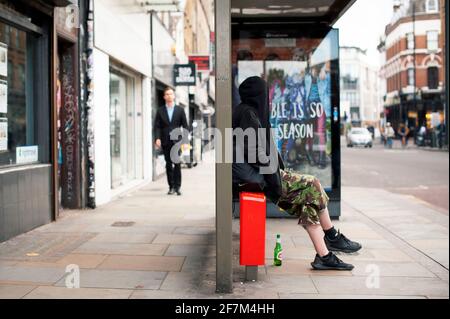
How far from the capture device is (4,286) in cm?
429

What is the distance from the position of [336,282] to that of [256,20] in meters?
4.30

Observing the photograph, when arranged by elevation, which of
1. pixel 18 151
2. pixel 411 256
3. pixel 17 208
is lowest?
pixel 411 256

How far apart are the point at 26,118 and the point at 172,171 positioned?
14.4 ft

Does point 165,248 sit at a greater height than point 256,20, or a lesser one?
lesser

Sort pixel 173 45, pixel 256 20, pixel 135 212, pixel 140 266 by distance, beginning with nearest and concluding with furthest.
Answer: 1. pixel 140 266
2. pixel 256 20
3. pixel 135 212
4. pixel 173 45

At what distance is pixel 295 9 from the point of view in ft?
23.5

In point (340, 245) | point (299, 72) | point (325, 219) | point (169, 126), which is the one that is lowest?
point (340, 245)

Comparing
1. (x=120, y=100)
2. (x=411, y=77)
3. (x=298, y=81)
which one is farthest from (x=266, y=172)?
(x=411, y=77)

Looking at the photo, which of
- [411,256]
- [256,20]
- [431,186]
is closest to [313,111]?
[256,20]

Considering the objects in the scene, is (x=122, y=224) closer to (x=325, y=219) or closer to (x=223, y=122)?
(x=325, y=219)

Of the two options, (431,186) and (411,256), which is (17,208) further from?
(431,186)

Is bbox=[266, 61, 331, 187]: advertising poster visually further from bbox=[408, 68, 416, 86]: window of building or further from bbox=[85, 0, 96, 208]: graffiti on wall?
bbox=[408, 68, 416, 86]: window of building

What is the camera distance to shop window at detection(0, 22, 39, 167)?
21.2 ft

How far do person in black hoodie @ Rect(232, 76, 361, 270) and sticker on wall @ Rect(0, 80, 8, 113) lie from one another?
3157 millimetres
